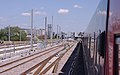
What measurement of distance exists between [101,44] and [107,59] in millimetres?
329

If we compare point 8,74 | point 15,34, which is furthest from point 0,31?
point 8,74

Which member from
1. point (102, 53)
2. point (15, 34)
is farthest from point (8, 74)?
point (15, 34)

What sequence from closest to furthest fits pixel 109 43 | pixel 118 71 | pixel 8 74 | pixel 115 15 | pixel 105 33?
1. pixel 118 71
2. pixel 115 15
3. pixel 109 43
4. pixel 105 33
5. pixel 8 74

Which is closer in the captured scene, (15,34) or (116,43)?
(116,43)

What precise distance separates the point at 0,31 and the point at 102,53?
115 metres

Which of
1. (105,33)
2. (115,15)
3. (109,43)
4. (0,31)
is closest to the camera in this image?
(115,15)

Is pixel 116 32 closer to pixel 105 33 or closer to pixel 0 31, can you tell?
pixel 105 33

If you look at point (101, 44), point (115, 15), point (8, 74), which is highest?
point (115, 15)

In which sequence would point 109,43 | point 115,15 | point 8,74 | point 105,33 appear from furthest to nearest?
1. point 8,74
2. point 105,33
3. point 109,43
4. point 115,15

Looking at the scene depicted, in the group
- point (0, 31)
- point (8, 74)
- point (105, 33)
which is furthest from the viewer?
point (0, 31)

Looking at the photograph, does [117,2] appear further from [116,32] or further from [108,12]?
[108,12]

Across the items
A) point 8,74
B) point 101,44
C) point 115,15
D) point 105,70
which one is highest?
point 115,15

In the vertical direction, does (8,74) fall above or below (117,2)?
below

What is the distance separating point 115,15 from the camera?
3.19m
